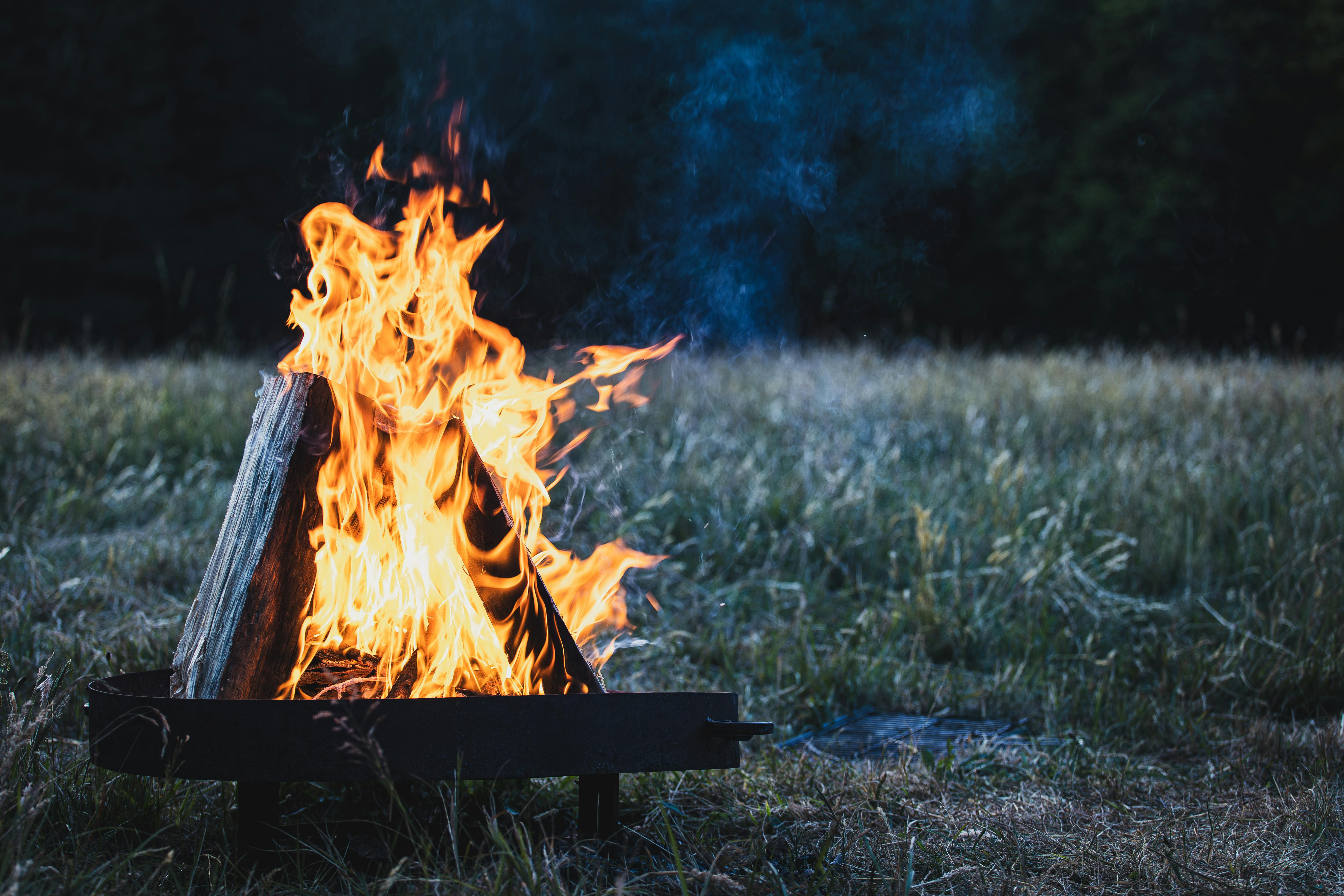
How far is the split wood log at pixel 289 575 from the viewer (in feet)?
6.23

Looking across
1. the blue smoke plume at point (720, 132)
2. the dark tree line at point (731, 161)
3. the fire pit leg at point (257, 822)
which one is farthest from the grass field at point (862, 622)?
the dark tree line at point (731, 161)

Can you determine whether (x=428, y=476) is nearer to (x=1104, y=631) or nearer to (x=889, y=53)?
(x=889, y=53)

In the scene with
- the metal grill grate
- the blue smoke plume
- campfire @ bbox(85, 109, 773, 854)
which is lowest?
the metal grill grate

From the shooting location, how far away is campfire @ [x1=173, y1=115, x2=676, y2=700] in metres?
1.95

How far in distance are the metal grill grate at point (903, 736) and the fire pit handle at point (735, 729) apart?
94cm

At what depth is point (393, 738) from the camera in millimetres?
1696

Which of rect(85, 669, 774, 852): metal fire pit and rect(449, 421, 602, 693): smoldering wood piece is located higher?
rect(449, 421, 602, 693): smoldering wood piece

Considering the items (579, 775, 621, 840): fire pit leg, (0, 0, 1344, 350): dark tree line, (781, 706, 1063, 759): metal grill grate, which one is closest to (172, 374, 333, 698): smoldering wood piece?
(579, 775, 621, 840): fire pit leg

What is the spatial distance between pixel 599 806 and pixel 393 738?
0.46 meters

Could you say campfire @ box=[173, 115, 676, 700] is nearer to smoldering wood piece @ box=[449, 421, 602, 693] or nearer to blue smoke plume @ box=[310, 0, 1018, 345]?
smoldering wood piece @ box=[449, 421, 602, 693]

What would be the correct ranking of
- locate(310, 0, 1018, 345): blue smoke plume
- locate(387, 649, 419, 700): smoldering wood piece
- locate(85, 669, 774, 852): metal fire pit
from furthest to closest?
1. locate(310, 0, 1018, 345): blue smoke plume
2. locate(387, 649, 419, 700): smoldering wood piece
3. locate(85, 669, 774, 852): metal fire pit

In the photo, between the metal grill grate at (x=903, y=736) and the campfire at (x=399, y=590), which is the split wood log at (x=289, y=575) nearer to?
the campfire at (x=399, y=590)

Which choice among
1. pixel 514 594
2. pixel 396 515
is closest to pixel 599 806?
pixel 514 594

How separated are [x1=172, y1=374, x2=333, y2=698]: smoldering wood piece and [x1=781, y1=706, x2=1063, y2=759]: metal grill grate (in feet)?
4.81
